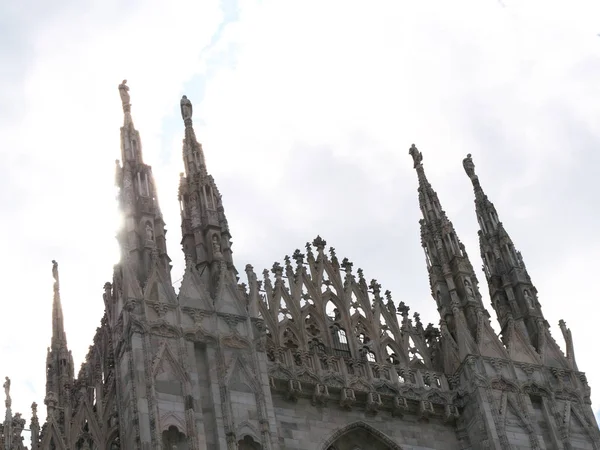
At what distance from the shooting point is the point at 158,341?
27.1 metres

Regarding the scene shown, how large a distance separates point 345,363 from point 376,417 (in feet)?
4.51

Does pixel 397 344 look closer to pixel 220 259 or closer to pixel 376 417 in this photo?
pixel 376 417

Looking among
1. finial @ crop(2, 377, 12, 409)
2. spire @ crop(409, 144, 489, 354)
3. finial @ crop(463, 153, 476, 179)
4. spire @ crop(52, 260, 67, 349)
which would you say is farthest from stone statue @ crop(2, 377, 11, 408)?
finial @ crop(463, 153, 476, 179)

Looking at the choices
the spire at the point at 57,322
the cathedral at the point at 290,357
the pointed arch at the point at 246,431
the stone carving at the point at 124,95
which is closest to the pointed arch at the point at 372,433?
the cathedral at the point at 290,357

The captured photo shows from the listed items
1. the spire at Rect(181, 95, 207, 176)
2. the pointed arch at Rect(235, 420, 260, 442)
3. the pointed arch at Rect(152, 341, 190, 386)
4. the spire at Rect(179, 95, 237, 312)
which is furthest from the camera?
the spire at Rect(181, 95, 207, 176)

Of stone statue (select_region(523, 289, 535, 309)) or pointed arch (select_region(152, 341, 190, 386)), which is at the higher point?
stone statue (select_region(523, 289, 535, 309))

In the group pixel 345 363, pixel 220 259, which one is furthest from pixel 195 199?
pixel 345 363

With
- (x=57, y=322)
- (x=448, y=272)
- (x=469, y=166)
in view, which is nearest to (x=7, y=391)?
(x=57, y=322)

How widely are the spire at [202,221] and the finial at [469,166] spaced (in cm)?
775

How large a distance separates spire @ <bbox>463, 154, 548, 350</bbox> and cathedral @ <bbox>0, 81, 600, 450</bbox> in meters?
0.05

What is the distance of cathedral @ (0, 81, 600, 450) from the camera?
26.6 metres

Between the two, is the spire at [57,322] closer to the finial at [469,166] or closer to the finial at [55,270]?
the finial at [55,270]

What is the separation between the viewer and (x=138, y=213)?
1169 inches

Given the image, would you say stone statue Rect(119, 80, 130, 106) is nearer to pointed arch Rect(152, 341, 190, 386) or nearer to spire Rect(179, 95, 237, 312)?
spire Rect(179, 95, 237, 312)
